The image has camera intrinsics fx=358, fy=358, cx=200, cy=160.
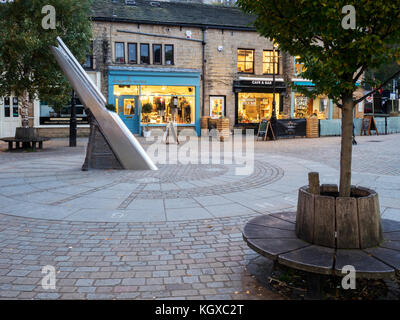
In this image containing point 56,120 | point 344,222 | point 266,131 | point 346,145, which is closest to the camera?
point 344,222

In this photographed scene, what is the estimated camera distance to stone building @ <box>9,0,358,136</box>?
75.7 feet

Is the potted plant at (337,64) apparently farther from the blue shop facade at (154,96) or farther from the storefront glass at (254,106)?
the storefront glass at (254,106)

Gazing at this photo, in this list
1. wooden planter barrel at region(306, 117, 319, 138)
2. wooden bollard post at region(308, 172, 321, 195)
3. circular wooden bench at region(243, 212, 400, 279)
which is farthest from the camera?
wooden planter barrel at region(306, 117, 319, 138)

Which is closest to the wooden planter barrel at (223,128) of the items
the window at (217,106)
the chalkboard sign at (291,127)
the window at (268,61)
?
the chalkboard sign at (291,127)

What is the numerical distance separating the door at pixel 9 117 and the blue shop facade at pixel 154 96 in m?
5.73

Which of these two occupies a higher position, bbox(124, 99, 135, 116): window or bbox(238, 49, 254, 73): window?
bbox(238, 49, 254, 73): window

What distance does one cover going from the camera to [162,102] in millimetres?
24453

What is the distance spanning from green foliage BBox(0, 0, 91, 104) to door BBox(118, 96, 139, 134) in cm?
750

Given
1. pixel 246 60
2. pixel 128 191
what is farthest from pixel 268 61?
pixel 128 191

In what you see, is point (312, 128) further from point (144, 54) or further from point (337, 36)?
point (337, 36)

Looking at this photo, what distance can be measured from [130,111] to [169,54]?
4.76m

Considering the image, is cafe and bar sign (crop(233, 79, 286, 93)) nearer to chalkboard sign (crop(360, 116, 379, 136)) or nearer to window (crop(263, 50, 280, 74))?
window (crop(263, 50, 280, 74))

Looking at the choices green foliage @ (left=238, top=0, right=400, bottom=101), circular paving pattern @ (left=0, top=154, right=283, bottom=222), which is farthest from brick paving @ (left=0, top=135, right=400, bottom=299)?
green foliage @ (left=238, top=0, right=400, bottom=101)

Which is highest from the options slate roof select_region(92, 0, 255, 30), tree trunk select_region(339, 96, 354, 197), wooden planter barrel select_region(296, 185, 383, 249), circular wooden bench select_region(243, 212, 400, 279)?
slate roof select_region(92, 0, 255, 30)
